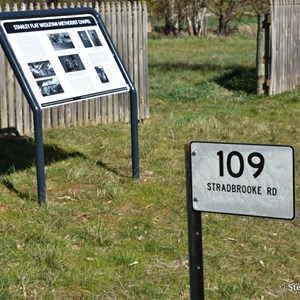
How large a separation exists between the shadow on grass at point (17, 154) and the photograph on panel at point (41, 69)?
1.14 metres

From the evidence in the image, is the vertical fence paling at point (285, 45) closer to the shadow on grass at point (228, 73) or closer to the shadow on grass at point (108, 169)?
the shadow on grass at point (228, 73)

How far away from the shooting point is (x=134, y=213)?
7.26m

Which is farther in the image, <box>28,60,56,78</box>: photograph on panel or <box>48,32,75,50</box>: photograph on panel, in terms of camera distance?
<box>48,32,75,50</box>: photograph on panel

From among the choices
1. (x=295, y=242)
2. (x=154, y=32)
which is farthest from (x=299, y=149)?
(x=154, y=32)

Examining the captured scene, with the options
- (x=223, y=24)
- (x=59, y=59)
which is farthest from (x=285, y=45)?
(x=223, y=24)

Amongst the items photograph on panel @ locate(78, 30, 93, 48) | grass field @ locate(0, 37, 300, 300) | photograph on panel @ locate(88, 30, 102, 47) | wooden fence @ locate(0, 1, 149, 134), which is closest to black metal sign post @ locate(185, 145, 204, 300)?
grass field @ locate(0, 37, 300, 300)

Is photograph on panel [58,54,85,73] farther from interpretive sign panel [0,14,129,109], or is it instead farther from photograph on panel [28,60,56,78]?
photograph on panel [28,60,56,78]

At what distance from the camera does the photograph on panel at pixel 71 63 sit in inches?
307

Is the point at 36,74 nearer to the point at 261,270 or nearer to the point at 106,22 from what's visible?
the point at 261,270

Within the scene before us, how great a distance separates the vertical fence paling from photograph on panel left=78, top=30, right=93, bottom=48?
20.5 feet

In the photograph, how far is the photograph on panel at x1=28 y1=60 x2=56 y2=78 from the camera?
7.41 meters

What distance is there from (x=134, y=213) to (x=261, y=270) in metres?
1.70

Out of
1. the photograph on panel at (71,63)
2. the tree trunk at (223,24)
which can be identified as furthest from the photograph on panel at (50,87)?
the tree trunk at (223,24)

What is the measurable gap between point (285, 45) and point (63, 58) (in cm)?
748
